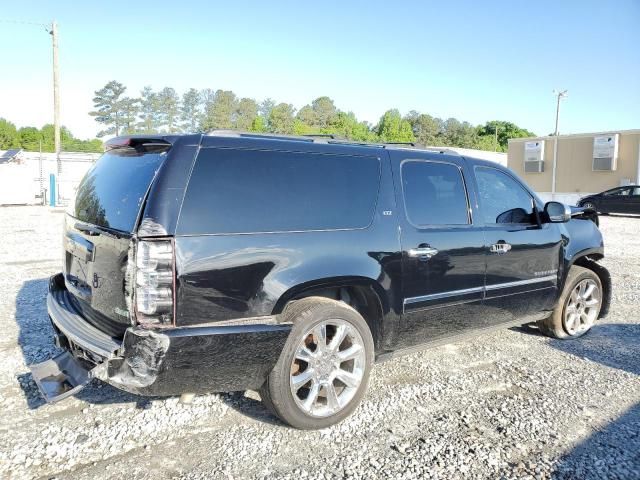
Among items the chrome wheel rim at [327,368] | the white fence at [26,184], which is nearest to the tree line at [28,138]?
the white fence at [26,184]

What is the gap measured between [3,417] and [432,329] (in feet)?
9.86

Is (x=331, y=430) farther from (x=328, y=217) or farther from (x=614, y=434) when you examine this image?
(x=614, y=434)

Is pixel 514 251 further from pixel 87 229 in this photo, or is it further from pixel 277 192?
pixel 87 229

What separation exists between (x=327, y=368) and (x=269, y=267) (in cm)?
82

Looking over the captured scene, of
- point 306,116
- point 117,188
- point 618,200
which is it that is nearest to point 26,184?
point 117,188

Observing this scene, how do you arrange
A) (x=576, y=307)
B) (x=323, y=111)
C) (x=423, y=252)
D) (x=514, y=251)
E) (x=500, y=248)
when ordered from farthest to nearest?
(x=323, y=111) < (x=576, y=307) < (x=514, y=251) < (x=500, y=248) < (x=423, y=252)

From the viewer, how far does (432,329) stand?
156 inches

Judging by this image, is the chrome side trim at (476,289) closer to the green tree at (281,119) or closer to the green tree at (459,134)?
the green tree at (281,119)

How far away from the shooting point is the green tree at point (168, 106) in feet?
208

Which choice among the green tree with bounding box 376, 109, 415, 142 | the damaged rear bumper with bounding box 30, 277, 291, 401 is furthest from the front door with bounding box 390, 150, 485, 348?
the green tree with bounding box 376, 109, 415, 142

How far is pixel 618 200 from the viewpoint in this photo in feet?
72.9

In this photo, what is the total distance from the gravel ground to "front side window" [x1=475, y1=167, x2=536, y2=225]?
1.25 m

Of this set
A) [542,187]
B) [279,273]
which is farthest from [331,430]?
[542,187]

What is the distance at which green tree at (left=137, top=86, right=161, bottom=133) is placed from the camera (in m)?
65.1
